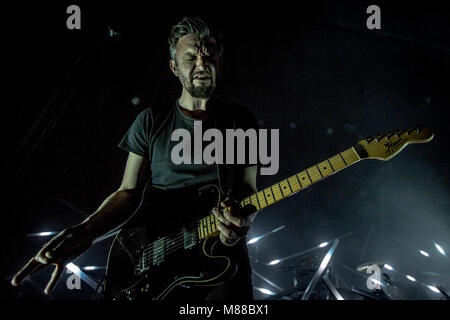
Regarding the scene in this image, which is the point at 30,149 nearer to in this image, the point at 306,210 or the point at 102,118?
the point at 102,118

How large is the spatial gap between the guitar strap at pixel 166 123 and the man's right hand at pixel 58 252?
2.66 ft

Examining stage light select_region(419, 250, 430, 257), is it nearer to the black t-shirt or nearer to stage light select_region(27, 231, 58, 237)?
the black t-shirt

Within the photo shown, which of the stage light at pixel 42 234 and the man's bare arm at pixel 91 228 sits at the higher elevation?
the man's bare arm at pixel 91 228

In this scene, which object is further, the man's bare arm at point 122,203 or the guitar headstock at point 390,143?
the man's bare arm at point 122,203

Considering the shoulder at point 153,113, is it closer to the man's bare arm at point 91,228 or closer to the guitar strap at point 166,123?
the guitar strap at point 166,123

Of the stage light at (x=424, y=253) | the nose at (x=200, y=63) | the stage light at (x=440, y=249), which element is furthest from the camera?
the stage light at (x=424, y=253)

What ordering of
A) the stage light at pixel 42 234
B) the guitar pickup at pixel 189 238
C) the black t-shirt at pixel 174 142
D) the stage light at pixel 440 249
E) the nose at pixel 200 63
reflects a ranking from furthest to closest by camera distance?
the stage light at pixel 440 249 → the stage light at pixel 42 234 → the nose at pixel 200 63 → the black t-shirt at pixel 174 142 → the guitar pickup at pixel 189 238

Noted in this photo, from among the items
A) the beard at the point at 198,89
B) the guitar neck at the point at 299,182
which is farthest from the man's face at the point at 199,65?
the guitar neck at the point at 299,182

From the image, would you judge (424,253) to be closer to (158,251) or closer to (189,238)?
(189,238)

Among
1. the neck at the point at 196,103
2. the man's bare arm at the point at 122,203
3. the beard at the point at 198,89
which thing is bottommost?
the man's bare arm at the point at 122,203

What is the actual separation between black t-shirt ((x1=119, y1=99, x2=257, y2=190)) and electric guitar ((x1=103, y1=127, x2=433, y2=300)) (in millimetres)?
151

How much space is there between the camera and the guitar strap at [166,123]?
2048mm

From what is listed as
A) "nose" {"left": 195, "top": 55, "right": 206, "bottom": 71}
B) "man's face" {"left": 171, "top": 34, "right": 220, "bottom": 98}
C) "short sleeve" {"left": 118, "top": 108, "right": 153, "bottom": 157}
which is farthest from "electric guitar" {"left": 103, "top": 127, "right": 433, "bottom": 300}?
"nose" {"left": 195, "top": 55, "right": 206, "bottom": 71}

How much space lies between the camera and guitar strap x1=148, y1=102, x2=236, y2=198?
2.05 meters
